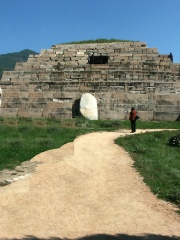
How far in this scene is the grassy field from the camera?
10.2m

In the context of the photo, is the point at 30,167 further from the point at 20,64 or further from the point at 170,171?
the point at 20,64

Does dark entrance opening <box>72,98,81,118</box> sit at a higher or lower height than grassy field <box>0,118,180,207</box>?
higher

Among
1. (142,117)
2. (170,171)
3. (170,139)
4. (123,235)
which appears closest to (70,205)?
(123,235)

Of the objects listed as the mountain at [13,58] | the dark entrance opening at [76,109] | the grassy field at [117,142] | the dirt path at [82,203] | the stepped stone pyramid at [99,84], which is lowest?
the dirt path at [82,203]

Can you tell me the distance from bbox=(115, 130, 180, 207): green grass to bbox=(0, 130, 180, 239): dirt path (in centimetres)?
39

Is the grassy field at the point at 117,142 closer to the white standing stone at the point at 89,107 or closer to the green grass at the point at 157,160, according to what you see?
the green grass at the point at 157,160

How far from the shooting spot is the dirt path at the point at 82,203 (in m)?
6.80

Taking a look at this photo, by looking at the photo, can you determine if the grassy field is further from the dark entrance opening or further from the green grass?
the dark entrance opening

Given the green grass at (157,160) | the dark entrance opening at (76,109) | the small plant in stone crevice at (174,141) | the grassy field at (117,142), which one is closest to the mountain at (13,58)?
the dark entrance opening at (76,109)

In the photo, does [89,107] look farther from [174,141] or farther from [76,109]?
[174,141]

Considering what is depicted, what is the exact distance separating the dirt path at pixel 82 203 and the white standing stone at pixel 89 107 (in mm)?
8942

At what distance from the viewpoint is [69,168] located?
11102mm

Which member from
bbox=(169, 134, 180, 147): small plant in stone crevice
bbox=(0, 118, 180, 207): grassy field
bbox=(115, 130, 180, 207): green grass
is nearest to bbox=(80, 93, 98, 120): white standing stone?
bbox=(0, 118, 180, 207): grassy field

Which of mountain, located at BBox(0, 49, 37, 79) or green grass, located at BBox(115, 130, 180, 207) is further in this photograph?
Answer: mountain, located at BBox(0, 49, 37, 79)
